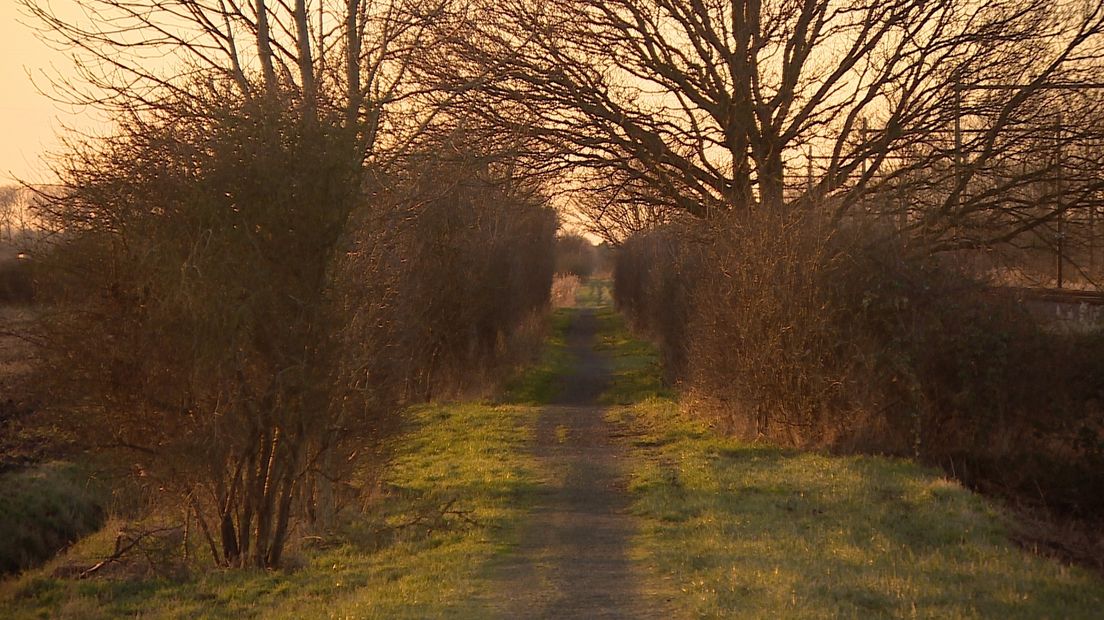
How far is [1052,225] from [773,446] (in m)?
5.14

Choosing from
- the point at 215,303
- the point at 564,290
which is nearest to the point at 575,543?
the point at 215,303

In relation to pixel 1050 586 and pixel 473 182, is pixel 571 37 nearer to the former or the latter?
pixel 473 182

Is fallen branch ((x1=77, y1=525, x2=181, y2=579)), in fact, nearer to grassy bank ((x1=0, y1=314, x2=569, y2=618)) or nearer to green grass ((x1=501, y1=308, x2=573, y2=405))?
grassy bank ((x1=0, y1=314, x2=569, y2=618))

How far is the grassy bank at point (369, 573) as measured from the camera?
25.7 ft

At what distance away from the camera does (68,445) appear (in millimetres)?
9273

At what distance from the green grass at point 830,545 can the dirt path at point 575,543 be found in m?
0.29

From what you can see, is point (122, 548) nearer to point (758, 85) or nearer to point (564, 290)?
point (758, 85)

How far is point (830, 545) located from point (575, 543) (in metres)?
2.29

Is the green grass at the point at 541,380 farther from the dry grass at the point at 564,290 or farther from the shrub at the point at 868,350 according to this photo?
the dry grass at the point at 564,290

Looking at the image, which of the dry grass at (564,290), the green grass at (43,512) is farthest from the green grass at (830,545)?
the dry grass at (564,290)

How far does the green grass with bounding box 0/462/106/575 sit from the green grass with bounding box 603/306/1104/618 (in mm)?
8595

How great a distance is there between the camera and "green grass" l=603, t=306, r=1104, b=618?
7.27 m

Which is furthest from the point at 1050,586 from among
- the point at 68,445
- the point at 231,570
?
the point at 68,445

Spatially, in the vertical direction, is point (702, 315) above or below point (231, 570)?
above
